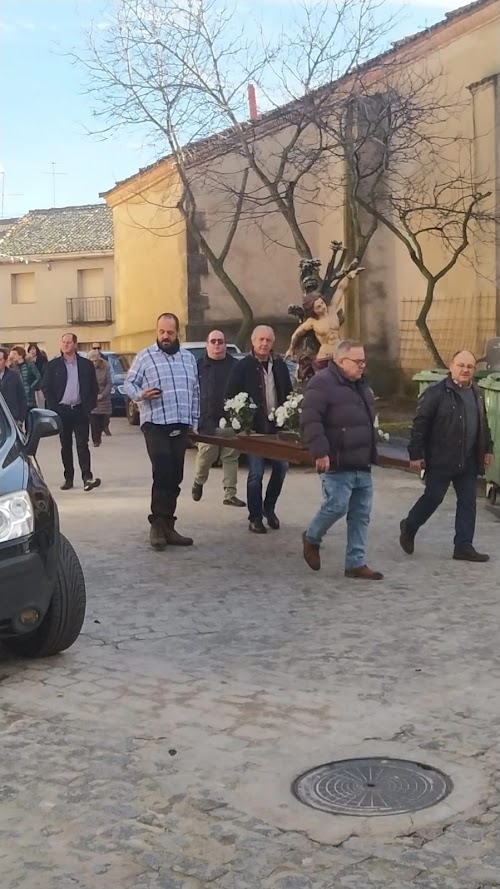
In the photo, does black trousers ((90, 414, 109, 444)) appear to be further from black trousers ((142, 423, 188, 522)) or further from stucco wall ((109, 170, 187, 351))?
stucco wall ((109, 170, 187, 351))

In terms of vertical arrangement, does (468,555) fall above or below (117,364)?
below

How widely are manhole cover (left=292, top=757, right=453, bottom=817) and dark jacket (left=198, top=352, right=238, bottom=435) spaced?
255 inches

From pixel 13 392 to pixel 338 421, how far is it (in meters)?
6.32

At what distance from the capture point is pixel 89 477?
13.2 m

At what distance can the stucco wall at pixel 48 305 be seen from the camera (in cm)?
5084

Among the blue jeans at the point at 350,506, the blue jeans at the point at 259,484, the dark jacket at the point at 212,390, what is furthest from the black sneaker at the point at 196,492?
the blue jeans at the point at 350,506

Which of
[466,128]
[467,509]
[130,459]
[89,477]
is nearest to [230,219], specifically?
[466,128]

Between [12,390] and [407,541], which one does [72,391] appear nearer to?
[12,390]

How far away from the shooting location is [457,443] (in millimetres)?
8328

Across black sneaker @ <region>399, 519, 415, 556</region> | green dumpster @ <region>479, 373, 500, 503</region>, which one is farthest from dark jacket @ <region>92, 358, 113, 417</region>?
black sneaker @ <region>399, 519, 415, 556</region>

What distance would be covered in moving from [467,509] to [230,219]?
21.5 meters

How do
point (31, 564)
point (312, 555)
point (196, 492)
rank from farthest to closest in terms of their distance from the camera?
1. point (196, 492)
2. point (312, 555)
3. point (31, 564)

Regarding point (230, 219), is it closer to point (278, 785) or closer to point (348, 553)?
point (348, 553)

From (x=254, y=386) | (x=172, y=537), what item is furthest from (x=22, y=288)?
(x=172, y=537)
